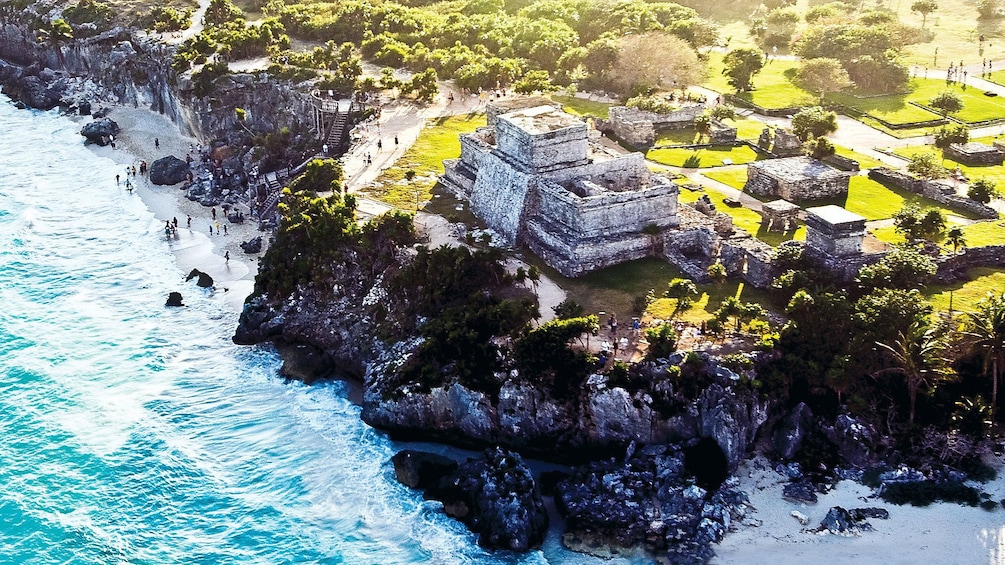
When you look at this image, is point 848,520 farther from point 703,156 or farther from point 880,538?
point 703,156

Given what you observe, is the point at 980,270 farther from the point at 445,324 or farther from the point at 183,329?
the point at 183,329

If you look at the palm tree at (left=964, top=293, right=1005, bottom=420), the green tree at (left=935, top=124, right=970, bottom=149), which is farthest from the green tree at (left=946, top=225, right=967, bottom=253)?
the green tree at (left=935, top=124, right=970, bottom=149)

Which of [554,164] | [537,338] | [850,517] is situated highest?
[554,164]

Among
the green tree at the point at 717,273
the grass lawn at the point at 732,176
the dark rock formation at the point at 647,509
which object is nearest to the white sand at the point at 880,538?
the dark rock formation at the point at 647,509

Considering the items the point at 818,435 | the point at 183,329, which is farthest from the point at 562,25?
the point at 818,435

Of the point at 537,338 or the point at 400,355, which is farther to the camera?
the point at 400,355

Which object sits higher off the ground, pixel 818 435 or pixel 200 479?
pixel 818 435
